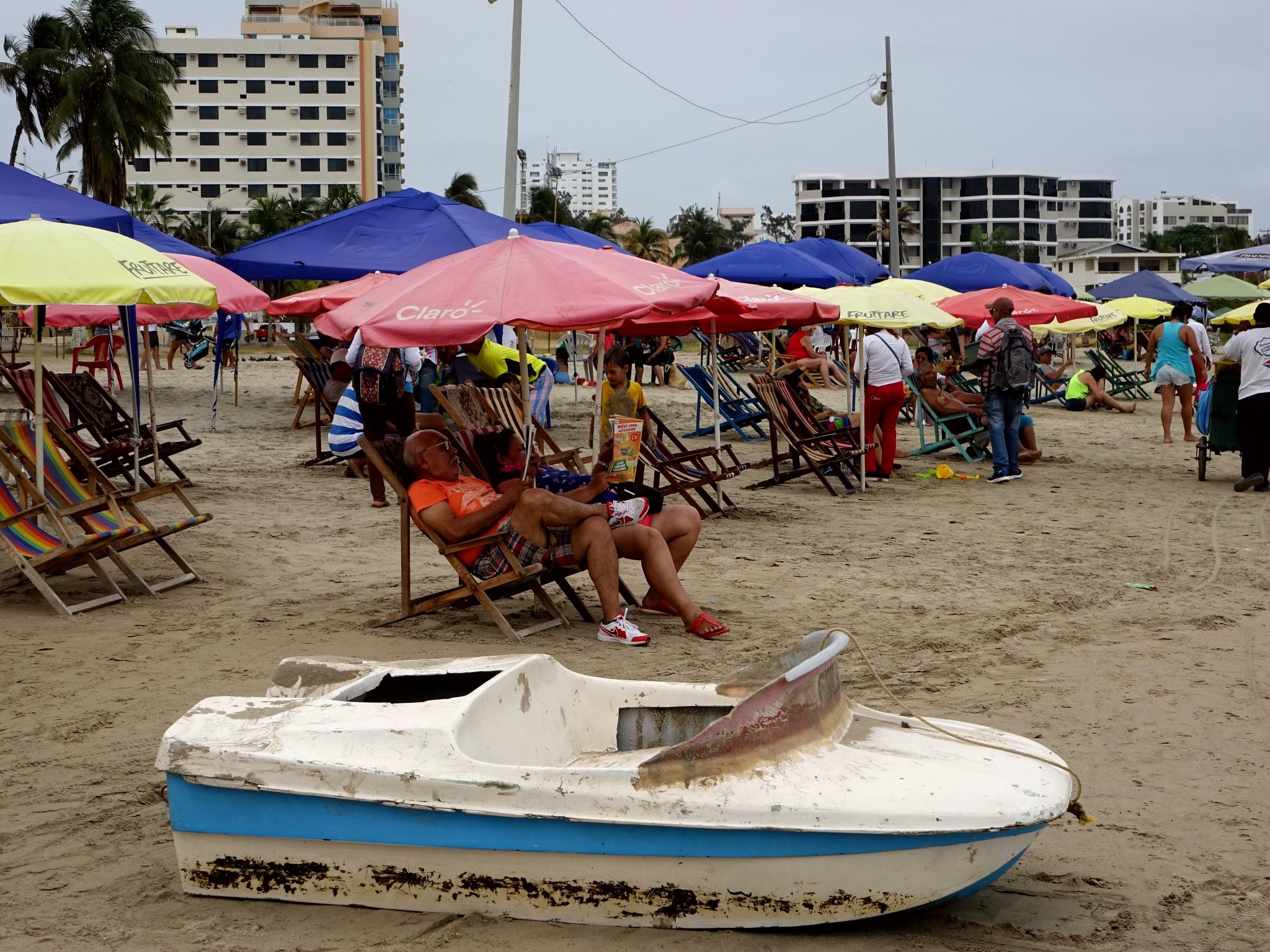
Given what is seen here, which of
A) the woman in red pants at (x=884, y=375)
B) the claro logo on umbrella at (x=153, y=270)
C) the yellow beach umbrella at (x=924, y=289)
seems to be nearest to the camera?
the claro logo on umbrella at (x=153, y=270)

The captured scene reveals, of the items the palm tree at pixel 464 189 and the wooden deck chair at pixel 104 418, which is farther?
the palm tree at pixel 464 189

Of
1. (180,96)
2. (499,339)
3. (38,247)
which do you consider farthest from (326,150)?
(38,247)

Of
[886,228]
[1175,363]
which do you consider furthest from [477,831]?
[886,228]

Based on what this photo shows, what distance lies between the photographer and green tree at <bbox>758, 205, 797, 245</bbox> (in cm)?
11050

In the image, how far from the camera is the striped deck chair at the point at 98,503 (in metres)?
6.53

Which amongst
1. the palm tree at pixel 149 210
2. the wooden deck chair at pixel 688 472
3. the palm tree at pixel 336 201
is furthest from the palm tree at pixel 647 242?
the wooden deck chair at pixel 688 472

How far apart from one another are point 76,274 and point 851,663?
4.08 meters

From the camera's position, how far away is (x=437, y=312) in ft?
18.2

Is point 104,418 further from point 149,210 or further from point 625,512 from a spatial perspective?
point 149,210

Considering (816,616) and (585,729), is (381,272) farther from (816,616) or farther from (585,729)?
(585,729)

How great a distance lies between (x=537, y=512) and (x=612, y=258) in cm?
151

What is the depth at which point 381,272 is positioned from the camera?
1121 cm

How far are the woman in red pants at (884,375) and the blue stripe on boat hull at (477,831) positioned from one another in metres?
8.44

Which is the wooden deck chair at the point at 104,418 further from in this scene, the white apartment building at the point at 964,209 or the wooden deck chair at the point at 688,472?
the white apartment building at the point at 964,209
